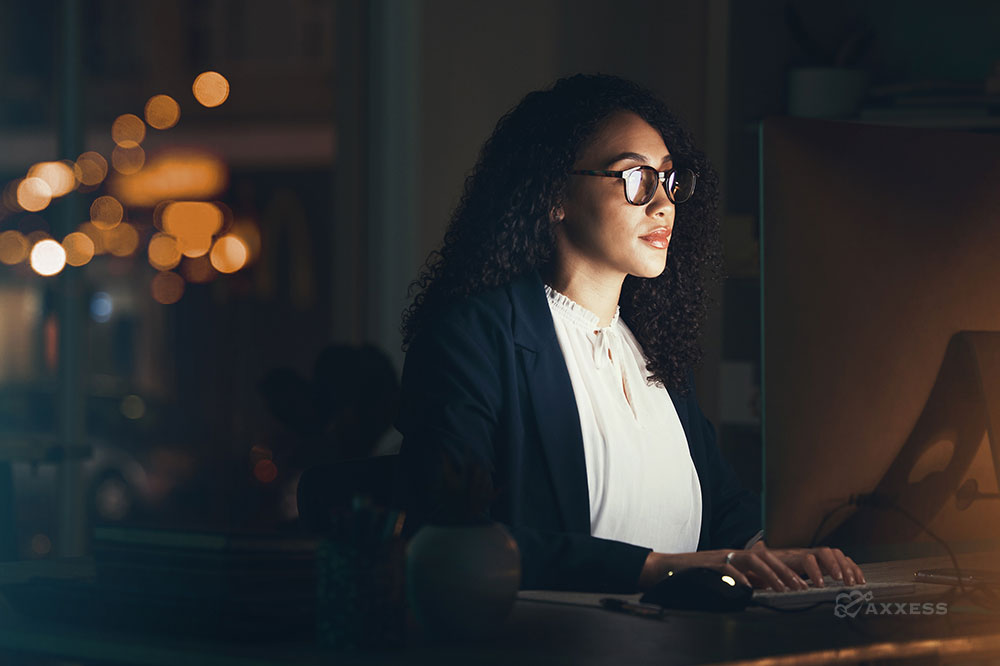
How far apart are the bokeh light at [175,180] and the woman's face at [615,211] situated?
30.8ft

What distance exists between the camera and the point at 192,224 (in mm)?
10750

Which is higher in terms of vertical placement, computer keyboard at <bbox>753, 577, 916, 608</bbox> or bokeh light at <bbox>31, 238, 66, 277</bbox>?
bokeh light at <bbox>31, 238, 66, 277</bbox>

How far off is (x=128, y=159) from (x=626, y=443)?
35.0 feet

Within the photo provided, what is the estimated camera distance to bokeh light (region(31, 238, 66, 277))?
3393 mm

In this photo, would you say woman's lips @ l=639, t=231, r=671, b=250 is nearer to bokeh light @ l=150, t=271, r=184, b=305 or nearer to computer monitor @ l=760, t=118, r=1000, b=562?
computer monitor @ l=760, t=118, r=1000, b=562

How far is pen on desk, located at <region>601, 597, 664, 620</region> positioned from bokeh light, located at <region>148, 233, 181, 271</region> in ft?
31.9

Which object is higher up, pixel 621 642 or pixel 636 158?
pixel 636 158

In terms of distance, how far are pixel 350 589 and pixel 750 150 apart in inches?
111

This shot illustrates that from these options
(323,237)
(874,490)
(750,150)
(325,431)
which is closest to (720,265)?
(874,490)

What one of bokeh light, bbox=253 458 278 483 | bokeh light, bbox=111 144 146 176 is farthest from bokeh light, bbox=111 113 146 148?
bokeh light, bbox=253 458 278 483

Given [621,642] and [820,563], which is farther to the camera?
[820,563]

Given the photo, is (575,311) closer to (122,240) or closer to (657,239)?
(657,239)

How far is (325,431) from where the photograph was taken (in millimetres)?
3002

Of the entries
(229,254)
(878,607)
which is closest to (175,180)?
(229,254)
